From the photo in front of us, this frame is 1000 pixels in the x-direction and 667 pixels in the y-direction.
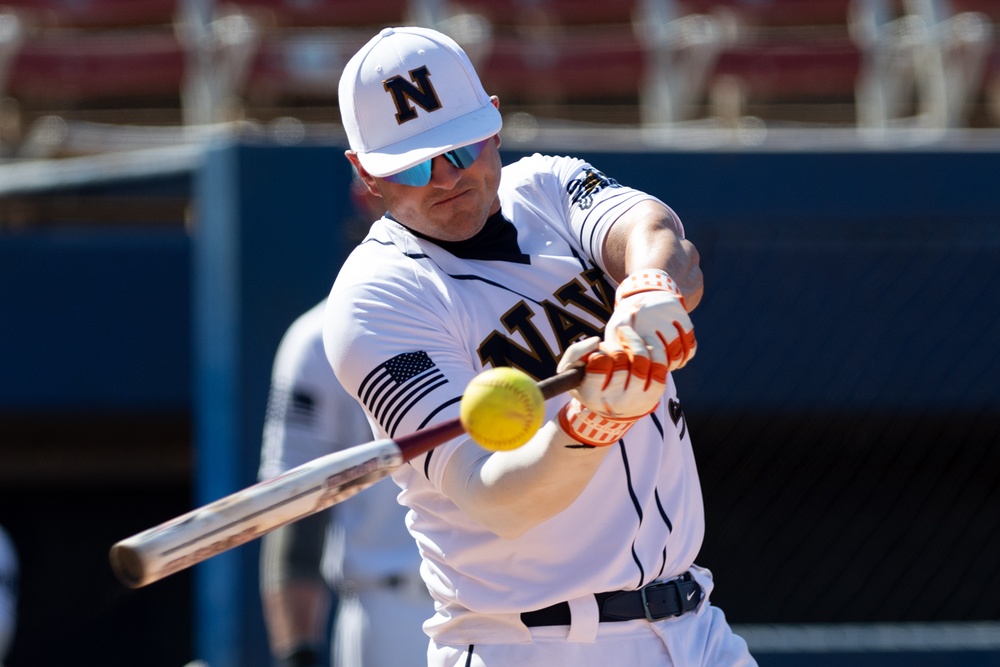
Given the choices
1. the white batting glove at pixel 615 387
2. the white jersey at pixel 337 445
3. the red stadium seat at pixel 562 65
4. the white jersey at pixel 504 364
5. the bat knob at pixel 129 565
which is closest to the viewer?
the bat knob at pixel 129 565

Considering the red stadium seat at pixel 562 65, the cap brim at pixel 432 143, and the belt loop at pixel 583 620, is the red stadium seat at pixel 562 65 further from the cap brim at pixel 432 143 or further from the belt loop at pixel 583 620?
the belt loop at pixel 583 620

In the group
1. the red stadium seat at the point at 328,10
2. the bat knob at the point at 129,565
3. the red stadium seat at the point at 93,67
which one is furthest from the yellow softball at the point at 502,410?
the red stadium seat at the point at 328,10

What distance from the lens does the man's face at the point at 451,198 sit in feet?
6.14

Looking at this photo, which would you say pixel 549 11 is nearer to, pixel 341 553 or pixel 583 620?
pixel 341 553

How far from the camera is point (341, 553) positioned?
116 inches

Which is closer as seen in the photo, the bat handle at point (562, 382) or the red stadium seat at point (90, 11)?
the bat handle at point (562, 382)

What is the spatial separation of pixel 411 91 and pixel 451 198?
A: 0.17 metres

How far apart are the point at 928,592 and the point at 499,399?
3449 millimetres

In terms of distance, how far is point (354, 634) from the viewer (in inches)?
115

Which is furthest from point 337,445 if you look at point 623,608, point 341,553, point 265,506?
point 265,506

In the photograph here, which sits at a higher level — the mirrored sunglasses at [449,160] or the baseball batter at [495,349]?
the mirrored sunglasses at [449,160]

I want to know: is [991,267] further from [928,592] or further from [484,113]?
[484,113]

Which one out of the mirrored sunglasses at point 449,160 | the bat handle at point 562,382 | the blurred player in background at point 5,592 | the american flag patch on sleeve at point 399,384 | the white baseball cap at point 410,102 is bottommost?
the blurred player in background at point 5,592

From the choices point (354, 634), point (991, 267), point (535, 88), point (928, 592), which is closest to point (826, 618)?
point (928, 592)
